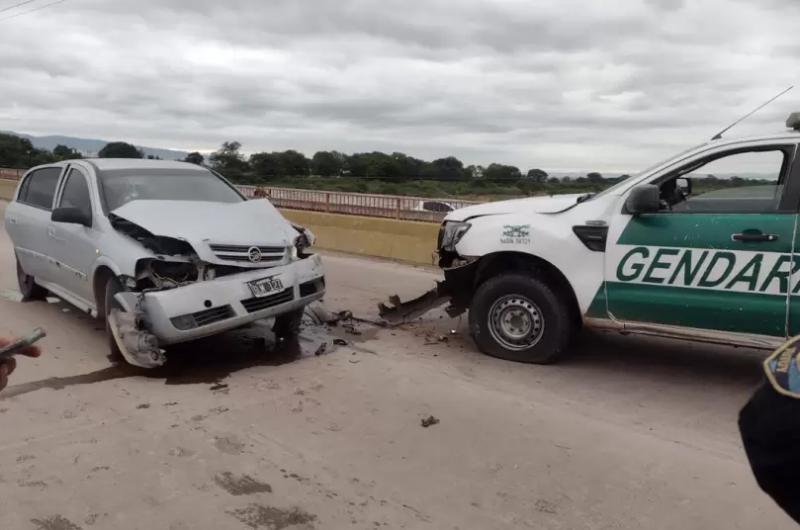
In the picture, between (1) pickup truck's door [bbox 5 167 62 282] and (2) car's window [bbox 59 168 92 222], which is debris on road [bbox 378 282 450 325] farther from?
(1) pickup truck's door [bbox 5 167 62 282]

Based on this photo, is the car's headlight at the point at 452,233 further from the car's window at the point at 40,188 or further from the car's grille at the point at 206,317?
the car's window at the point at 40,188

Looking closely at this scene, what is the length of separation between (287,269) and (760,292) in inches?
143

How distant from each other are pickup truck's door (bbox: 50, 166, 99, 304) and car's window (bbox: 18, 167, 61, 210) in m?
0.32

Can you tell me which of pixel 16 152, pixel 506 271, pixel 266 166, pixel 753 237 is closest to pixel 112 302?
pixel 506 271

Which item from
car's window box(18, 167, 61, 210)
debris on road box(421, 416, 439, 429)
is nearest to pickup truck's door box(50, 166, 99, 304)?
car's window box(18, 167, 61, 210)

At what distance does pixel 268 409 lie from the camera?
457 cm

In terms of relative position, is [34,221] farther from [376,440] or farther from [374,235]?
[374,235]

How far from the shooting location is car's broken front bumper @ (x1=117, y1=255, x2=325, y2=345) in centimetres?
514

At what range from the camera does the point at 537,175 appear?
7430mm

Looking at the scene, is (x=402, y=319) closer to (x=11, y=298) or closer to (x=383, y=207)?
(x=11, y=298)

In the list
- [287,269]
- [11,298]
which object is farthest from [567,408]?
[11,298]

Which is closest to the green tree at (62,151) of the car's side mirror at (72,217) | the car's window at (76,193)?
the car's window at (76,193)

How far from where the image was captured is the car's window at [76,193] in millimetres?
6335

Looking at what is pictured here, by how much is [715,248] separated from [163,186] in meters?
4.92
